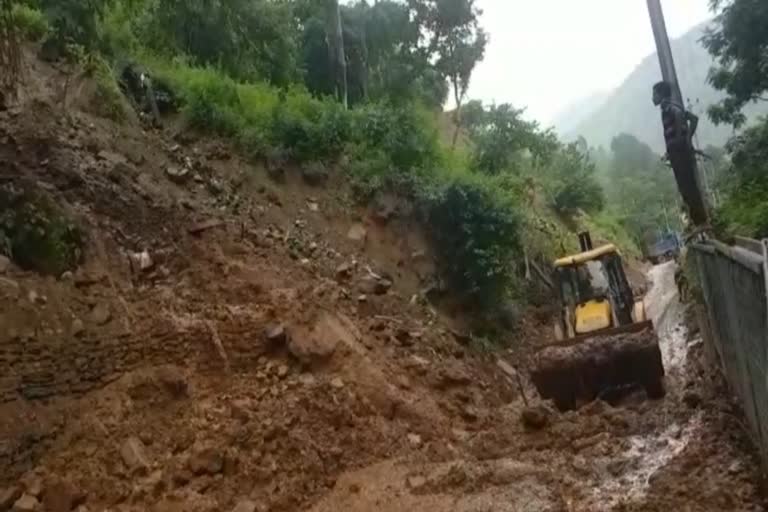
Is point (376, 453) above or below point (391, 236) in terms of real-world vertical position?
below

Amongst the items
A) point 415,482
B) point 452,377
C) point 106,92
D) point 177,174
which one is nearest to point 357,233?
point 177,174

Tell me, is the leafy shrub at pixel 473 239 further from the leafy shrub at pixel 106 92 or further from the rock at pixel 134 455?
the rock at pixel 134 455

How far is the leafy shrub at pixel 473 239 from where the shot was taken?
12828 millimetres

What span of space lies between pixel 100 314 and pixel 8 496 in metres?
2.20

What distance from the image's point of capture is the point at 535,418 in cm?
759

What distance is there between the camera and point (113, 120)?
10.6 metres

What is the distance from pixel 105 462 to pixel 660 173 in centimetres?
5345

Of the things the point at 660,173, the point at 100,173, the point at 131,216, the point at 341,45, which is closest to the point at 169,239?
the point at 131,216

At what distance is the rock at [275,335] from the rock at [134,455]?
2014 millimetres

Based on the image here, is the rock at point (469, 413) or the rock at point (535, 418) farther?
the rock at point (469, 413)

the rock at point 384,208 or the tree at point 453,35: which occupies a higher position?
the tree at point 453,35

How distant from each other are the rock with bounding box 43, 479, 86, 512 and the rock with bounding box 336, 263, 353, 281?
5.43 m

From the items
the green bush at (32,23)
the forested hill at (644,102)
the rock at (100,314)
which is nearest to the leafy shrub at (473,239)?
the rock at (100,314)

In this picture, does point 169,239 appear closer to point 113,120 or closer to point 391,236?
point 113,120
